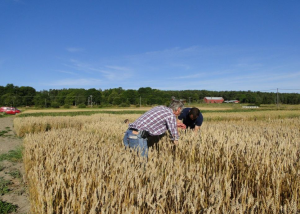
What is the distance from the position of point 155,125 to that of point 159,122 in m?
0.09

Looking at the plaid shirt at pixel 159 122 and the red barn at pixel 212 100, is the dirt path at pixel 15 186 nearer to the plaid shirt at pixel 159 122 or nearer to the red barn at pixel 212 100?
the plaid shirt at pixel 159 122

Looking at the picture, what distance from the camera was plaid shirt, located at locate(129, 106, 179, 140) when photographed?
387cm

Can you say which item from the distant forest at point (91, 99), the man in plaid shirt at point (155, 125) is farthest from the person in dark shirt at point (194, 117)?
the distant forest at point (91, 99)

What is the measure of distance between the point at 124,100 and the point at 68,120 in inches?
1899

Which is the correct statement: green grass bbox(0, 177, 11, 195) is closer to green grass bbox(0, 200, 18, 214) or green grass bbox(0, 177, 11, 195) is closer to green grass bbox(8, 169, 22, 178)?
green grass bbox(8, 169, 22, 178)

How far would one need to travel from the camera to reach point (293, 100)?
69.4 meters

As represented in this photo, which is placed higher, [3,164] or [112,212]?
[112,212]

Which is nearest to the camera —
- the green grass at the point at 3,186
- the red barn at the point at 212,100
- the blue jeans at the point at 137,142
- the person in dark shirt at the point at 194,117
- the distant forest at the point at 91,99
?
the blue jeans at the point at 137,142

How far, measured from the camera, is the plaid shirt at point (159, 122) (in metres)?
3.87

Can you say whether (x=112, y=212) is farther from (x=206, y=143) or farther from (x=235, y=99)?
(x=235, y=99)

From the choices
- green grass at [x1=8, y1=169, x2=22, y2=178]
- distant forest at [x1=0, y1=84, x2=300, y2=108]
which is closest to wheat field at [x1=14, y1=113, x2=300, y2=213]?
green grass at [x1=8, y1=169, x2=22, y2=178]

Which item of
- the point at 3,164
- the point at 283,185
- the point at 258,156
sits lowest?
the point at 3,164

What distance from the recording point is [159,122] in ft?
13.2

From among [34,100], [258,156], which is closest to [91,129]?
[258,156]
